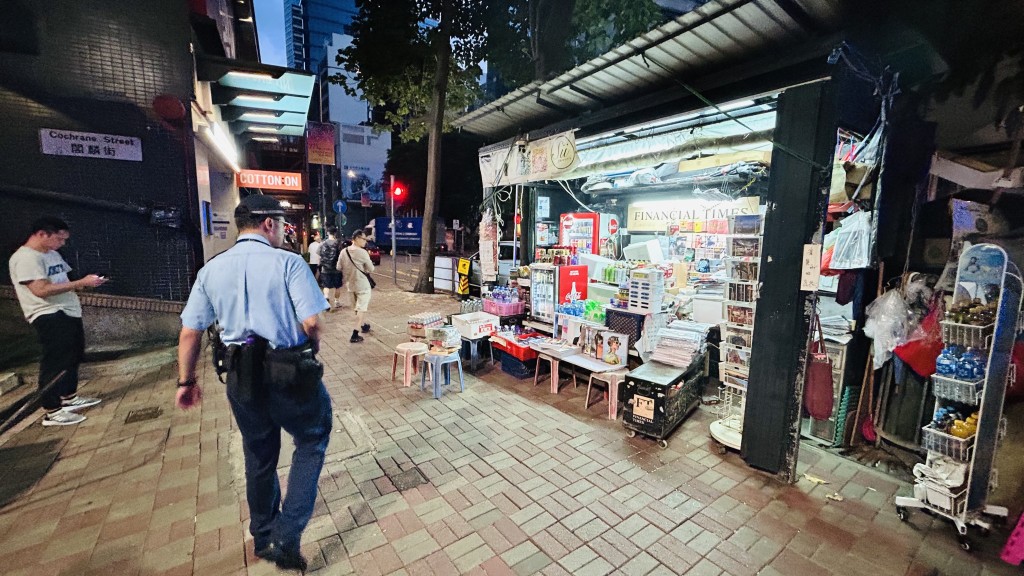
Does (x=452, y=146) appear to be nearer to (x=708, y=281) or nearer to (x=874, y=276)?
(x=708, y=281)

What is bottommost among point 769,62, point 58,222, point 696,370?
point 696,370

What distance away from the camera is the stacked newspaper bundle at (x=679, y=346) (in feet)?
16.2

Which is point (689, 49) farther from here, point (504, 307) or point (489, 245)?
point (489, 245)

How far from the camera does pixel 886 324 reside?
4164 mm

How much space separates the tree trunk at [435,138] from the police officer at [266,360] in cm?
1085

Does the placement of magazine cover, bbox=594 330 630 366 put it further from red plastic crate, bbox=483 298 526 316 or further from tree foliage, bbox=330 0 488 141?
tree foliage, bbox=330 0 488 141

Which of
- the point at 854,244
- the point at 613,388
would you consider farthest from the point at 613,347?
the point at 854,244

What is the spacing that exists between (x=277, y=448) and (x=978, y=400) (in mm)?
5455

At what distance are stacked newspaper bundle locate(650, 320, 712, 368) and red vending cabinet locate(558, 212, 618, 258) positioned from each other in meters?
5.23

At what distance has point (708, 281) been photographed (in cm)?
721

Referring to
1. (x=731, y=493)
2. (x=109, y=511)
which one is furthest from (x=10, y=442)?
(x=731, y=493)

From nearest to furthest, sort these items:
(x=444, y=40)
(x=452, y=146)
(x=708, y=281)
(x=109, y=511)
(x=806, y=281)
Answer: (x=109, y=511) → (x=806, y=281) → (x=708, y=281) → (x=444, y=40) → (x=452, y=146)

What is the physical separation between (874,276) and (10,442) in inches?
385

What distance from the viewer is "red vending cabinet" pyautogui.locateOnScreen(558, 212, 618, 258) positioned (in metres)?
10.4
